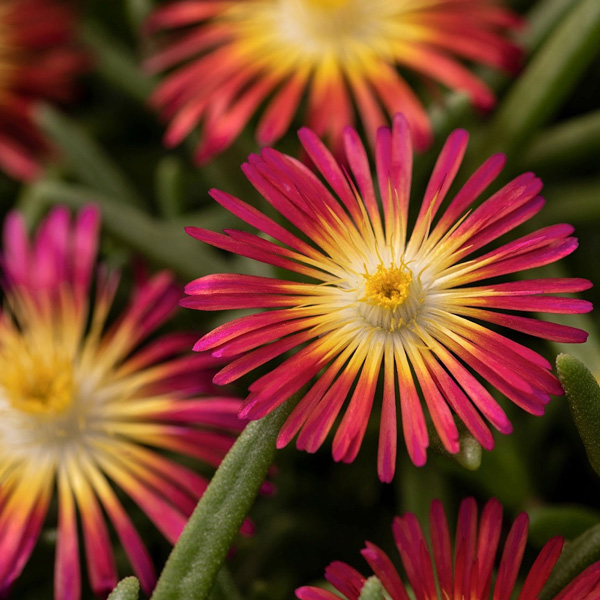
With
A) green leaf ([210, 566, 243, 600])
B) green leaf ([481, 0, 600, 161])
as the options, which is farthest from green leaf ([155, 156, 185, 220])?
green leaf ([210, 566, 243, 600])

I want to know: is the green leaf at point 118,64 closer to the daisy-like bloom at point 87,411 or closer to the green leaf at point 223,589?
the daisy-like bloom at point 87,411

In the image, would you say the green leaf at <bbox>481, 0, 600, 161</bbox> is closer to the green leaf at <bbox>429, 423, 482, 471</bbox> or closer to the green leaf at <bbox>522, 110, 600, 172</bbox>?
the green leaf at <bbox>522, 110, 600, 172</bbox>

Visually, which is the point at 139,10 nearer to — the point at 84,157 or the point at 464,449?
the point at 84,157

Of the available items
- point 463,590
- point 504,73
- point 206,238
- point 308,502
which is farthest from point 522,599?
point 504,73

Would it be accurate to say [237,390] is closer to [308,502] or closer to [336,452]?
[308,502]

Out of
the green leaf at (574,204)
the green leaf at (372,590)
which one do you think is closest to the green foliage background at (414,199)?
the green leaf at (574,204)

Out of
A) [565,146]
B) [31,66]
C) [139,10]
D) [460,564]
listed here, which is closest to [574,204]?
[565,146]
